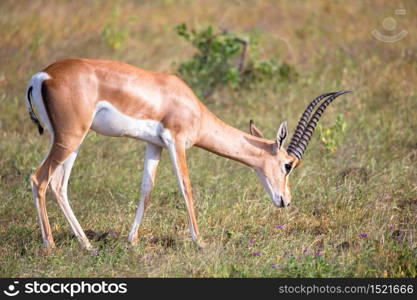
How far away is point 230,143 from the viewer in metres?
5.97

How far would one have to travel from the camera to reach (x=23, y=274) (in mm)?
5047

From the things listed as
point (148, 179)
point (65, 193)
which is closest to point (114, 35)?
point (148, 179)

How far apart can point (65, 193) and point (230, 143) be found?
1410 millimetres

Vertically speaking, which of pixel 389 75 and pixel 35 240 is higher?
pixel 389 75

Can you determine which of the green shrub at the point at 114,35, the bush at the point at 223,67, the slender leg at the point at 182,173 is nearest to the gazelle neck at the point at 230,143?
the slender leg at the point at 182,173

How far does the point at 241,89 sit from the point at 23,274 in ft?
17.6

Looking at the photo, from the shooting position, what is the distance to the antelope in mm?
5402

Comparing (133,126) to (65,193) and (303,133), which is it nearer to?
(65,193)

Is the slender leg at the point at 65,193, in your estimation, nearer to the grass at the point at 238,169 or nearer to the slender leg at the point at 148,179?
the grass at the point at 238,169

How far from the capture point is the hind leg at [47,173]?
214 inches

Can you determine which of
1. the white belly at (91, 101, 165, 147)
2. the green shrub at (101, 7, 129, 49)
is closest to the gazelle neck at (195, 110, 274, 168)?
the white belly at (91, 101, 165, 147)

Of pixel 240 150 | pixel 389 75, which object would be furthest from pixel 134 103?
pixel 389 75

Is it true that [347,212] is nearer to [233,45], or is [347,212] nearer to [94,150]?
[94,150]

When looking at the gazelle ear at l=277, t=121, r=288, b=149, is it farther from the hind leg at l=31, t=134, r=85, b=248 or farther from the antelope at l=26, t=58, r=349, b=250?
the hind leg at l=31, t=134, r=85, b=248
